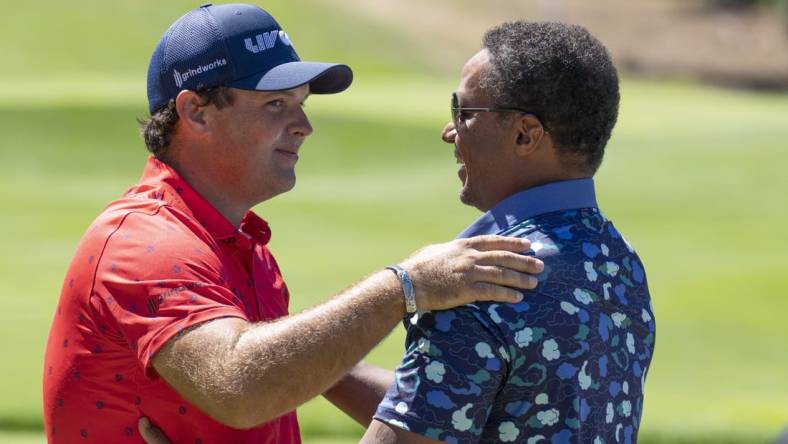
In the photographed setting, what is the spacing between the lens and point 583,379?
2.86m

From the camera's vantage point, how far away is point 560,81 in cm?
296

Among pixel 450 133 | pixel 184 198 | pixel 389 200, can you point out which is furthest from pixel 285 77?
pixel 389 200

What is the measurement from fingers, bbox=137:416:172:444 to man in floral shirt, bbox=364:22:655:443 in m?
0.66

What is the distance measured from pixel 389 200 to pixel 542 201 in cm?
1482

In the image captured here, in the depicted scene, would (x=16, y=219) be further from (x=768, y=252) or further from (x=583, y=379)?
(x=583, y=379)

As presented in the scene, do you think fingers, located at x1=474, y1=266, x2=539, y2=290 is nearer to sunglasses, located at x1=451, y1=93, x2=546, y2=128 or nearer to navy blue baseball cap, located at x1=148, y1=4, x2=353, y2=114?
sunglasses, located at x1=451, y1=93, x2=546, y2=128

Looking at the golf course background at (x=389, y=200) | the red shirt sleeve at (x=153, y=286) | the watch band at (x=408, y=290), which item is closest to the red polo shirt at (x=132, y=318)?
the red shirt sleeve at (x=153, y=286)

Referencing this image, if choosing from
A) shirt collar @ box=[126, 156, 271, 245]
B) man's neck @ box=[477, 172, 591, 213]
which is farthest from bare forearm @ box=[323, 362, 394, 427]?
man's neck @ box=[477, 172, 591, 213]

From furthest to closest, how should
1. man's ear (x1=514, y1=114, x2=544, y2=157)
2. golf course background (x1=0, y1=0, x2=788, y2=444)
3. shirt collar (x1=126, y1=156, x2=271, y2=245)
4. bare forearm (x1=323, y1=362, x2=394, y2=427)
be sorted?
golf course background (x1=0, y1=0, x2=788, y2=444)
bare forearm (x1=323, y1=362, x2=394, y2=427)
shirt collar (x1=126, y1=156, x2=271, y2=245)
man's ear (x1=514, y1=114, x2=544, y2=157)

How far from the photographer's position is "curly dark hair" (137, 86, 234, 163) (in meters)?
3.66

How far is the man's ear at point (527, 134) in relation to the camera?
9.83 ft

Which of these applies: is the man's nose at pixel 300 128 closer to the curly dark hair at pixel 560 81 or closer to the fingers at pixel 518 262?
the curly dark hair at pixel 560 81

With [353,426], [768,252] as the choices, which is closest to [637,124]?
[768,252]

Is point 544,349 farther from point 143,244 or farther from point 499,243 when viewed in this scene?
point 143,244
